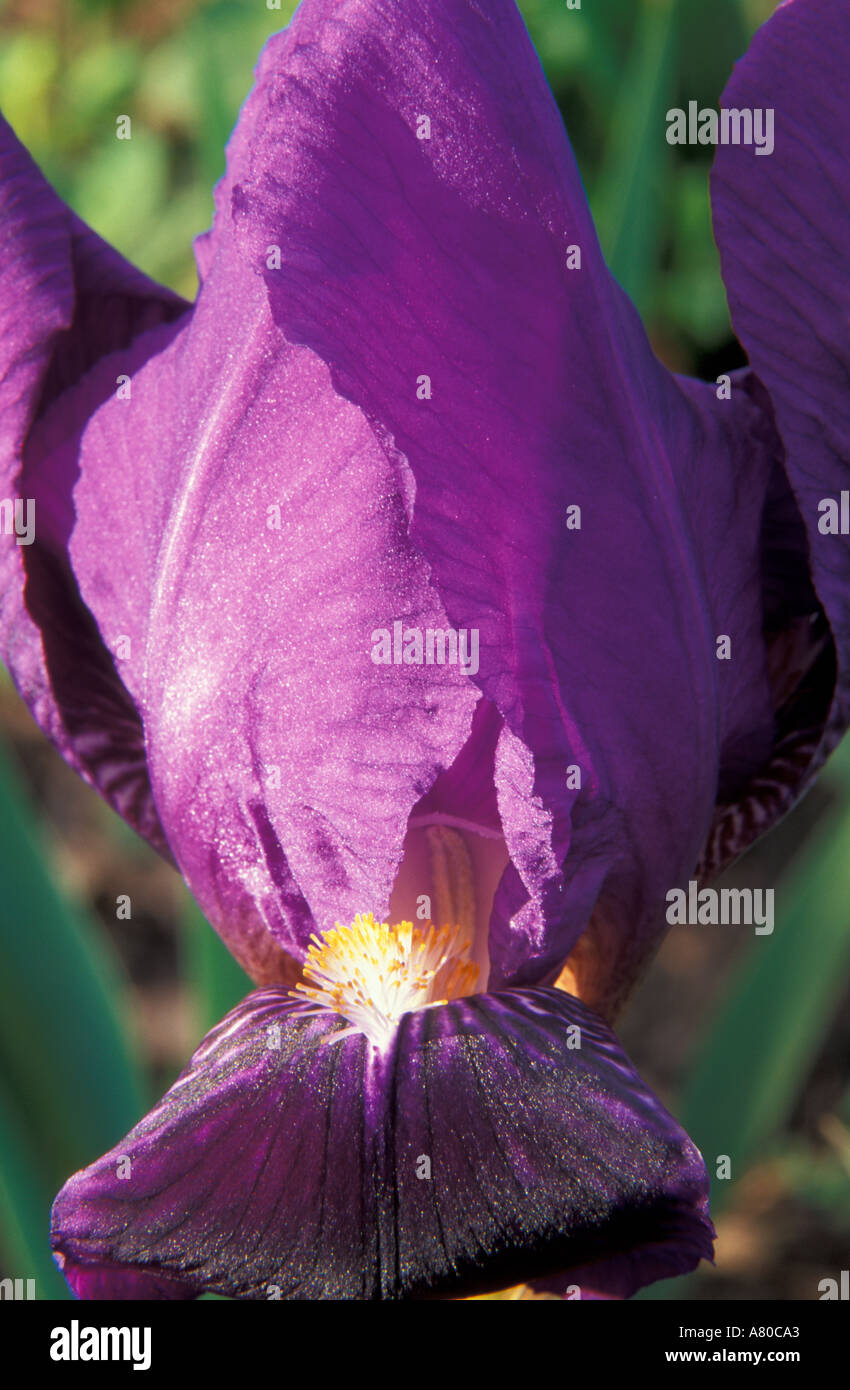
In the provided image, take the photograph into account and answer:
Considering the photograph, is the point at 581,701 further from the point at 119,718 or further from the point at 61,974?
the point at 61,974

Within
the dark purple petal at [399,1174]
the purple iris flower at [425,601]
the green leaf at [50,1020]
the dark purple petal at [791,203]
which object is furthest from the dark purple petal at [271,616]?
the green leaf at [50,1020]

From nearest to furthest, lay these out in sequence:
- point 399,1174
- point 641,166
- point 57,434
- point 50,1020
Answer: point 399,1174 → point 57,434 → point 50,1020 → point 641,166

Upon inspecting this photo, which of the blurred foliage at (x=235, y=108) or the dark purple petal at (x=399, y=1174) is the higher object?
the blurred foliage at (x=235, y=108)

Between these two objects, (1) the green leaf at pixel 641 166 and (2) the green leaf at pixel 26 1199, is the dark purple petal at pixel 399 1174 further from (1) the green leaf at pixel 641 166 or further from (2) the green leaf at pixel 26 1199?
(1) the green leaf at pixel 641 166

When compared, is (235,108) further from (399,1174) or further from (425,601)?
(399,1174)

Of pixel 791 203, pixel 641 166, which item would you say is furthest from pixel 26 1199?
pixel 641 166
